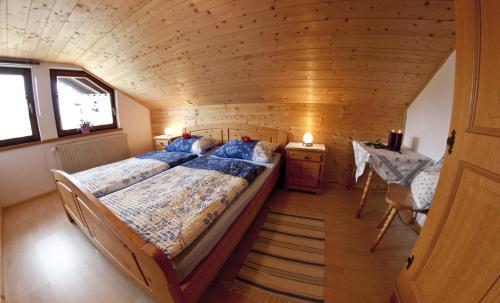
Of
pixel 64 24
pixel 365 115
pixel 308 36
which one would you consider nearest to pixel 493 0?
pixel 308 36

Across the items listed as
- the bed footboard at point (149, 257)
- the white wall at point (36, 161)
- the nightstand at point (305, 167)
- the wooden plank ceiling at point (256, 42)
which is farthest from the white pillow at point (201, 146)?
→ the white wall at point (36, 161)

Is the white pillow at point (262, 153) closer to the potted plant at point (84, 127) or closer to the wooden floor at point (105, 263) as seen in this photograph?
the wooden floor at point (105, 263)

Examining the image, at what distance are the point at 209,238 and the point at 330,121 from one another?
2430 mm

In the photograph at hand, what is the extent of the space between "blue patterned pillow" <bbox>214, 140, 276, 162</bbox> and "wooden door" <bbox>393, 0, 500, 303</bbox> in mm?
1887

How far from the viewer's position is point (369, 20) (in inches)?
60.7

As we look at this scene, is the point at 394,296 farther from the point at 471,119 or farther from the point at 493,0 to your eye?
the point at 493,0

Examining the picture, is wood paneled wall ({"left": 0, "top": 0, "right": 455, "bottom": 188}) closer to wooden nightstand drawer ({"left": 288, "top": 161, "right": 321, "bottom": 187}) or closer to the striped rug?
wooden nightstand drawer ({"left": 288, "top": 161, "right": 321, "bottom": 187})

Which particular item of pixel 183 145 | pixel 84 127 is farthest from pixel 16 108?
pixel 183 145

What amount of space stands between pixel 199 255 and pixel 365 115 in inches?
109

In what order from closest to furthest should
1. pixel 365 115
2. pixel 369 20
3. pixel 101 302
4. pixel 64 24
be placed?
pixel 101 302 → pixel 369 20 → pixel 64 24 → pixel 365 115

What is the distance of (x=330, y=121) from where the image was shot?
2.91 metres

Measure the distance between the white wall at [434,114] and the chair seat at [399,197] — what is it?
1.69 ft

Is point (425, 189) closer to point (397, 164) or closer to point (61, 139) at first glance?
point (397, 164)

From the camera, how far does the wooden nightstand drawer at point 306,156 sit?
270 centimetres
